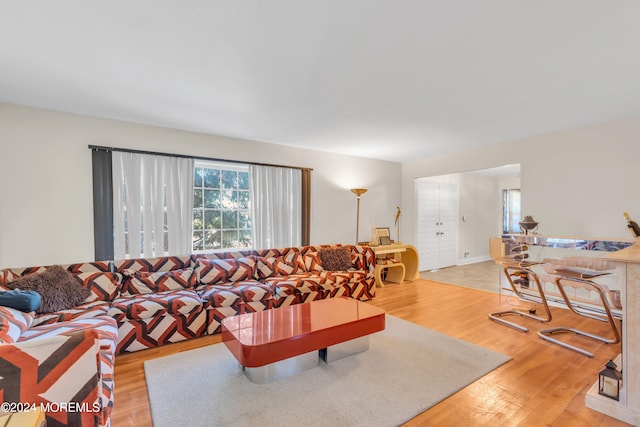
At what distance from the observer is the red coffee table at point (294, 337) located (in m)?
1.99

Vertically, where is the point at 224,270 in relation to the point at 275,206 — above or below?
below

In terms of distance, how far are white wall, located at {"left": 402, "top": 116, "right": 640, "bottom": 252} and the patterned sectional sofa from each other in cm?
249

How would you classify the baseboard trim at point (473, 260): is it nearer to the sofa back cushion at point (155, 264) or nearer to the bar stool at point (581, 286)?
the bar stool at point (581, 286)

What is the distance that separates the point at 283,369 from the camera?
2184 mm

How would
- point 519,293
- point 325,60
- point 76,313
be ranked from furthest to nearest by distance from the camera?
point 519,293 → point 76,313 → point 325,60

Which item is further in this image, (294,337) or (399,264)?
(399,264)

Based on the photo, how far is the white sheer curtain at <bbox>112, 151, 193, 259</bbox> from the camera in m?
3.35

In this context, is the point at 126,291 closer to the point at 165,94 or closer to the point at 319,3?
the point at 165,94

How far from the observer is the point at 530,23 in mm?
1634

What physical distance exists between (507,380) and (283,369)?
66.4 inches

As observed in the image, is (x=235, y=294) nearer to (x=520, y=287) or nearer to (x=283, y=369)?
(x=283, y=369)

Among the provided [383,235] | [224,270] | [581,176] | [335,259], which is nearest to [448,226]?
[383,235]

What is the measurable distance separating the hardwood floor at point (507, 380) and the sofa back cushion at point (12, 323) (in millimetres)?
719

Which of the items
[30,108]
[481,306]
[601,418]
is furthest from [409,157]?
[30,108]
